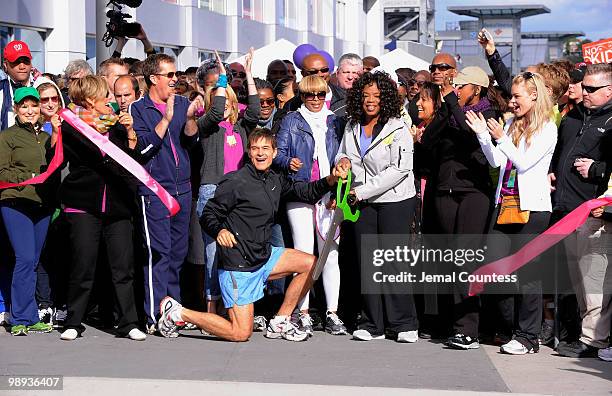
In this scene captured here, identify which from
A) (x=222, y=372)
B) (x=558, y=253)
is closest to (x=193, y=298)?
(x=222, y=372)

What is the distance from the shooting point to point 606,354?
8320 mm

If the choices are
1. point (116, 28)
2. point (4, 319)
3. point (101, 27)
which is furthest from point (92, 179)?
point (101, 27)

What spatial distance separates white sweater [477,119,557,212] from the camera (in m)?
8.35

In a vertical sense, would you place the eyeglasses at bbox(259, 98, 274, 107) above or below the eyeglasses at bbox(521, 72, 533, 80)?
below

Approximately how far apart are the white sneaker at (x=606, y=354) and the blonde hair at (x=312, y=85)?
10.2ft

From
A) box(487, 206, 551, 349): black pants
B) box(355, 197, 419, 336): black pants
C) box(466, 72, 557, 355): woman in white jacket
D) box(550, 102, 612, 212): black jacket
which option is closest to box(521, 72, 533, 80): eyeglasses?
box(466, 72, 557, 355): woman in white jacket

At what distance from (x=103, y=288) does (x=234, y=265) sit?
1663mm

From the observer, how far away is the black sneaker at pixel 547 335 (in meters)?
8.93

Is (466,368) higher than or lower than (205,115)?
lower

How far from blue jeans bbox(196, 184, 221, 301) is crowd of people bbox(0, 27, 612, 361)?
2 cm

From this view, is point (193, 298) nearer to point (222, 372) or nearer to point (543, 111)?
point (222, 372)

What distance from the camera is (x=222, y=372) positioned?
7.74 meters

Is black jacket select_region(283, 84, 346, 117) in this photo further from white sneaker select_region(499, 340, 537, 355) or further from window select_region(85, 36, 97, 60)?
window select_region(85, 36, 97, 60)

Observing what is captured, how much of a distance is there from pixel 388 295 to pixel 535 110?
190 centimetres
